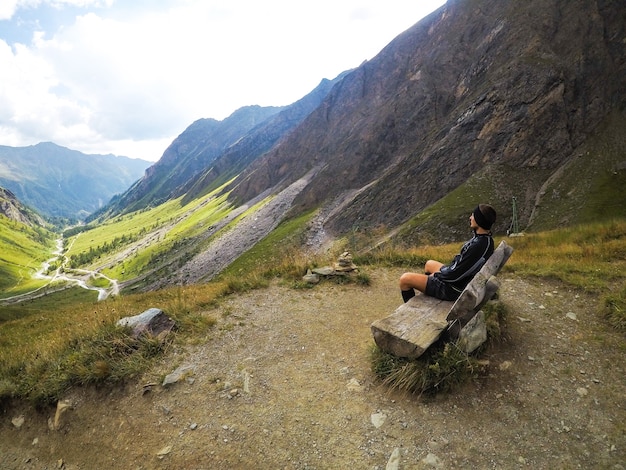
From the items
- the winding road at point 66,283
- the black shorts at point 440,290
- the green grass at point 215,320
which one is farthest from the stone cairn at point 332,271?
the winding road at point 66,283

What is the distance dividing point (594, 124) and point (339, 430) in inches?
2413

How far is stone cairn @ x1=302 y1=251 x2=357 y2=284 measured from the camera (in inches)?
567

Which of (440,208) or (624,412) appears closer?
(624,412)

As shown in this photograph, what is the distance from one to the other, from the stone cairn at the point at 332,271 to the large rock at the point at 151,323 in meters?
5.65

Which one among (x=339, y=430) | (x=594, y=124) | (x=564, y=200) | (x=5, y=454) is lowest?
(x=564, y=200)

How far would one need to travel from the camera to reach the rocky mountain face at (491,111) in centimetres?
4966

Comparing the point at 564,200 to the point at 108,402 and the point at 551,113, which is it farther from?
the point at 108,402

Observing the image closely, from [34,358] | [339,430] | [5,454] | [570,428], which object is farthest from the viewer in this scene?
[34,358]

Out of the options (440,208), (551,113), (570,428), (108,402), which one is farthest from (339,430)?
(551,113)

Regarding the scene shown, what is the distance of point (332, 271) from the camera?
14.7 metres

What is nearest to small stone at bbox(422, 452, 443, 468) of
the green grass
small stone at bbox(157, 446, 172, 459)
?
the green grass

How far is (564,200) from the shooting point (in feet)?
136

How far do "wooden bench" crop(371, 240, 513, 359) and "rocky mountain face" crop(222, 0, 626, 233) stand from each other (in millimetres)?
39029

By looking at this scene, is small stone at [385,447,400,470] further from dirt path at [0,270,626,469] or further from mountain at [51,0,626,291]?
mountain at [51,0,626,291]
